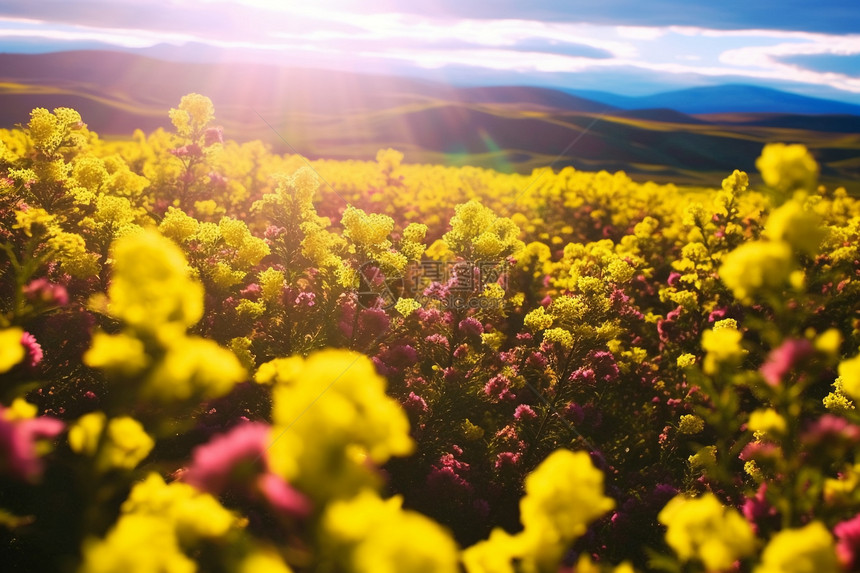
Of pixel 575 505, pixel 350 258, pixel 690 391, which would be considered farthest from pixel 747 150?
pixel 575 505

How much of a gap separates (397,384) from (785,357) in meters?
4.18

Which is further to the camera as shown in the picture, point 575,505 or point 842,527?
point 842,527

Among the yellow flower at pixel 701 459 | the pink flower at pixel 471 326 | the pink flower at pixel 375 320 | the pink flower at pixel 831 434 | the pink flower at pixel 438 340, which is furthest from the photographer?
the pink flower at pixel 438 340

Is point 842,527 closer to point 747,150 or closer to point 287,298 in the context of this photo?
point 287,298

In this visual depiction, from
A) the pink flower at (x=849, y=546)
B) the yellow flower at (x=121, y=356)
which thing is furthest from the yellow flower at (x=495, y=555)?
the yellow flower at (x=121, y=356)

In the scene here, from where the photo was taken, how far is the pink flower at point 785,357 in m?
1.84

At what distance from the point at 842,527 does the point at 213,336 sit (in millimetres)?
5450

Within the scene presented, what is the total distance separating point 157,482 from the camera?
68.2 inches

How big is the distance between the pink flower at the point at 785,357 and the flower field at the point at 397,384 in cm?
1

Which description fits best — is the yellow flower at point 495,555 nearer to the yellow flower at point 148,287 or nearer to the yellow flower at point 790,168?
the yellow flower at point 148,287

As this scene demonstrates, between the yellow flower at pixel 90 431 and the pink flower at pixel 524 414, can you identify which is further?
the pink flower at pixel 524 414

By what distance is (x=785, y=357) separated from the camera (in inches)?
74.2

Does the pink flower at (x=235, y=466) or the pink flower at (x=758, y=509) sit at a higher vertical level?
the pink flower at (x=235, y=466)

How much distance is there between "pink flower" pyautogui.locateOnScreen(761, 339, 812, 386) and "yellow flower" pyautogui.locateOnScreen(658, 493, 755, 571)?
624mm
